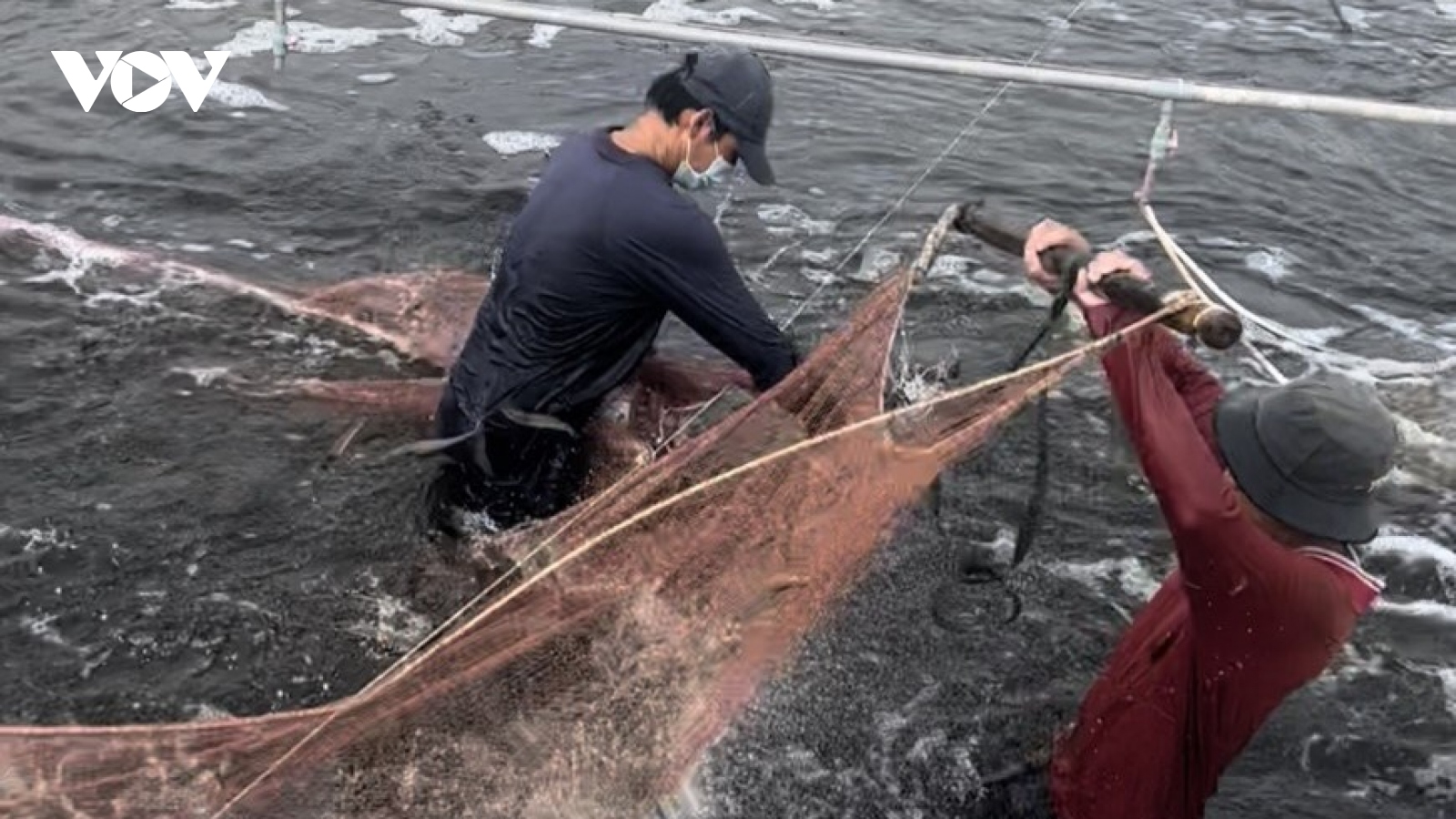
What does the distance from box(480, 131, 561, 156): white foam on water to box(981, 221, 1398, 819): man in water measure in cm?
730

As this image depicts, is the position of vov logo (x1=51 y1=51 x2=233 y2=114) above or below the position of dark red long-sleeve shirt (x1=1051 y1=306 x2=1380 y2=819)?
below

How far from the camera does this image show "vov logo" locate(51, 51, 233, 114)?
35.3 feet

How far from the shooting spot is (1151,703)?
3.72m

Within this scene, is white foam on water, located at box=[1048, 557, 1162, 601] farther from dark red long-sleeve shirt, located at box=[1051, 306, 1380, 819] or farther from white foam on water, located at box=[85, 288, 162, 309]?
white foam on water, located at box=[85, 288, 162, 309]

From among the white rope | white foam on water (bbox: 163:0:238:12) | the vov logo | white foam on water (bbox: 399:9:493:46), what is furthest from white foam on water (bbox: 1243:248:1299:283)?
white foam on water (bbox: 163:0:238:12)

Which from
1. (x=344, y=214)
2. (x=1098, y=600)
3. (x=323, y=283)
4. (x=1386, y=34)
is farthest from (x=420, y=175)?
(x=1386, y=34)

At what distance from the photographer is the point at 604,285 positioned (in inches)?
199

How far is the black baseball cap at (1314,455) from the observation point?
3.08 meters

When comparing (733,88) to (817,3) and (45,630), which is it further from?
(817,3)

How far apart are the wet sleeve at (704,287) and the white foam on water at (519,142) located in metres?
5.66

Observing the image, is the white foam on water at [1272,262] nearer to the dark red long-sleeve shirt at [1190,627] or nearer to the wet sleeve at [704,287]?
the wet sleeve at [704,287]

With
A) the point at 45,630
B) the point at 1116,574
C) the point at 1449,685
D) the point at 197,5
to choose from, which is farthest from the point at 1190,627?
the point at 197,5

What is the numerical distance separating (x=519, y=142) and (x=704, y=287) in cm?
599

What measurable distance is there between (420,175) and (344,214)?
799 mm
